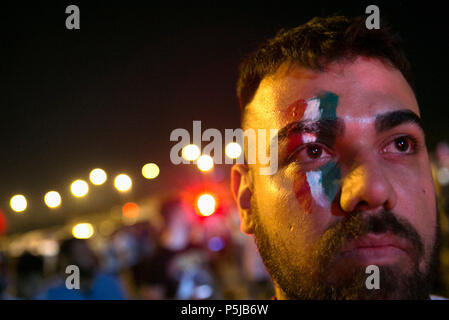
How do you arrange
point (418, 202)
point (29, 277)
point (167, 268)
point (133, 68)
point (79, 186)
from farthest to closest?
1. point (167, 268)
2. point (29, 277)
3. point (79, 186)
4. point (133, 68)
5. point (418, 202)

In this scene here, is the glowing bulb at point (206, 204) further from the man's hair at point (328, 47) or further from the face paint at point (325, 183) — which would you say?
the face paint at point (325, 183)

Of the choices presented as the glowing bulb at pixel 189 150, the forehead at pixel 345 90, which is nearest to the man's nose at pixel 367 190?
the forehead at pixel 345 90

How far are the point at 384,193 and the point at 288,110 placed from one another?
55cm

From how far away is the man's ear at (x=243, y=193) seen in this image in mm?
1833

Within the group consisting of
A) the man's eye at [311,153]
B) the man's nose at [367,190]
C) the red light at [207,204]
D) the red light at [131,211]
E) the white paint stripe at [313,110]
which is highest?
the red light at [131,211]

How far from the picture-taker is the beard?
134cm

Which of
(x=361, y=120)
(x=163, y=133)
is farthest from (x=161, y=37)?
(x=361, y=120)

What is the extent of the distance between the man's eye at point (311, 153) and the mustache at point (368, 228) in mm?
302

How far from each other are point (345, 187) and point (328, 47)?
0.69m

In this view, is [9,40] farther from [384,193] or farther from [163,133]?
[384,193]

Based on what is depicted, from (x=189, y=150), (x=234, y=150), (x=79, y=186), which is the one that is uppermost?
(x=79, y=186)

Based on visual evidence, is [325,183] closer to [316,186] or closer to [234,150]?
[316,186]

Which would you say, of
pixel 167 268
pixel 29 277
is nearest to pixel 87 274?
pixel 29 277

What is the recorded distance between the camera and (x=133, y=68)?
8.11 feet
